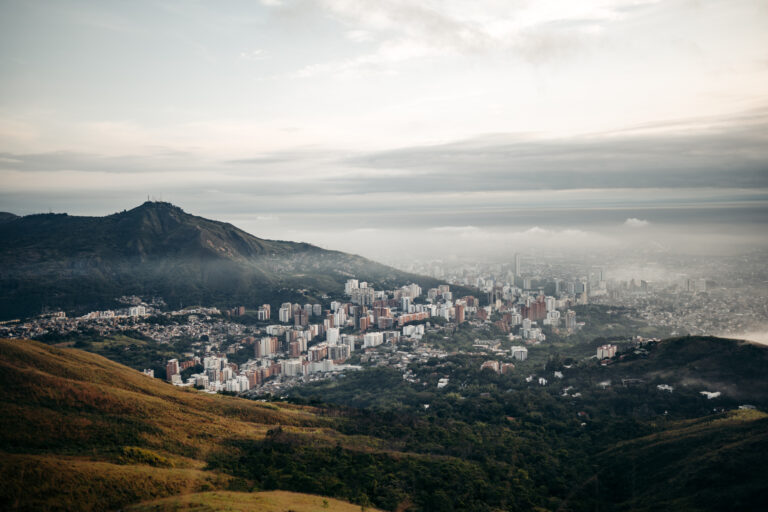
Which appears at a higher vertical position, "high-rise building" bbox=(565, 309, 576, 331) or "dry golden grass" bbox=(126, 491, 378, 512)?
"dry golden grass" bbox=(126, 491, 378, 512)

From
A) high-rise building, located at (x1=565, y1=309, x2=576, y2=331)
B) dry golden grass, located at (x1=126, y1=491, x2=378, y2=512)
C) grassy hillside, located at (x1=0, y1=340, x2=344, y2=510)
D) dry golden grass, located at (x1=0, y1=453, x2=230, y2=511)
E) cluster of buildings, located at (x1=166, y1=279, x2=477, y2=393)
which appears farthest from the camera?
high-rise building, located at (x1=565, y1=309, x2=576, y2=331)

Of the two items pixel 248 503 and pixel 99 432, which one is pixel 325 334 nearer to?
pixel 99 432

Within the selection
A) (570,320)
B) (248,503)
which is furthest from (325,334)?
(248,503)

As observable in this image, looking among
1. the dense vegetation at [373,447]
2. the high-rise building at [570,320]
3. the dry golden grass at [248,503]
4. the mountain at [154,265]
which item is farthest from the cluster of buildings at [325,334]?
the dry golden grass at [248,503]

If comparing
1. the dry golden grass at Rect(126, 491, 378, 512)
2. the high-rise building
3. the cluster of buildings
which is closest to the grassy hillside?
the dry golden grass at Rect(126, 491, 378, 512)

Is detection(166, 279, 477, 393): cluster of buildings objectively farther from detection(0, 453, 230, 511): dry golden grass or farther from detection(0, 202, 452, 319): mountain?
detection(0, 453, 230, 511): dry golden grass

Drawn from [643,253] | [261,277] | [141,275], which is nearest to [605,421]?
[643,253]

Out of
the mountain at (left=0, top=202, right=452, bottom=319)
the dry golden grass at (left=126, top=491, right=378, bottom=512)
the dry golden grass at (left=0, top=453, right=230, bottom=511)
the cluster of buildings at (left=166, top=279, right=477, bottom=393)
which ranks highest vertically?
the mountain at (left=0, top=202, right=452, bottom=319)

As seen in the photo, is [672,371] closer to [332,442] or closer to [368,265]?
[332,442]

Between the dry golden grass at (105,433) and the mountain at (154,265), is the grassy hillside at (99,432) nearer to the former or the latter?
the dry golden grass at (105,433)
